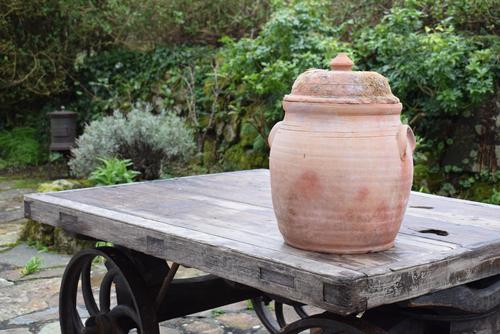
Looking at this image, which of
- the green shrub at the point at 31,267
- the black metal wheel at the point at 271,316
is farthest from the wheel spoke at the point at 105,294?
the green shrub at the point at 31,267

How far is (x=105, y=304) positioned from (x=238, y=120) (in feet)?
13.5

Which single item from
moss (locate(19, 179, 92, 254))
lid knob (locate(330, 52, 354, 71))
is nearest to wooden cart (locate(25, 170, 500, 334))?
lid knob (locate(330, 52, 354, 71))

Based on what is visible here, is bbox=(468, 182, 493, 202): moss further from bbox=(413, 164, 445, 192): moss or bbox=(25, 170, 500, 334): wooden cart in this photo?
bbox=(25, 170, 500, 334): wooden cart

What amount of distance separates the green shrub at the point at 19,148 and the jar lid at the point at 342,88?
7.29 metres

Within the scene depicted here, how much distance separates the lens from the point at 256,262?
1.96m

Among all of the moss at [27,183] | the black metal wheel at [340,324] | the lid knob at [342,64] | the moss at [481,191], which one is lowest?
the moss at [27,183]

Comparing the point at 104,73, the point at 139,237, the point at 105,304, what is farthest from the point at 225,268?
the point at 104,73

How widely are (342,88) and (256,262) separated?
1.74ft

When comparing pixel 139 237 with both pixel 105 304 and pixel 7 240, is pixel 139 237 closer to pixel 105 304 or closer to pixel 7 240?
pixel 105 304

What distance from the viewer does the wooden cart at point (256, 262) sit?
6.10 ft

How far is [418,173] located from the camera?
17.8 ft

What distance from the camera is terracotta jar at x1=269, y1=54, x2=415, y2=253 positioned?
1.95 m

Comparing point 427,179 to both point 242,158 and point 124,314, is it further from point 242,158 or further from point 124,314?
point 124,314

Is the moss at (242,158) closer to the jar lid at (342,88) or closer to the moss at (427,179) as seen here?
the moss at (427,179)
